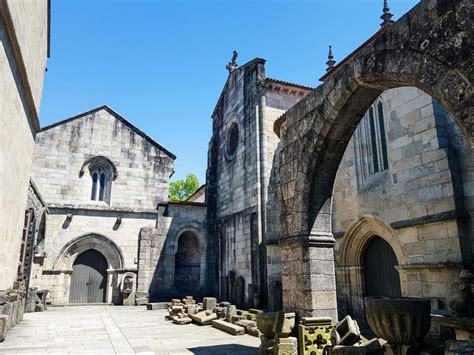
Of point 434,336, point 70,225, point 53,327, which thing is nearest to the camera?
point 434,336

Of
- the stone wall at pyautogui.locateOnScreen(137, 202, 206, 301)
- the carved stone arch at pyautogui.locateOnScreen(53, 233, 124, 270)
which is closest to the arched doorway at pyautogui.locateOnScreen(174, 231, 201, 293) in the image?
the stone wall at pyautogui.locateOnScreen(137, 202, 206, 301)

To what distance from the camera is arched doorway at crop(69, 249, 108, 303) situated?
15.4 meters

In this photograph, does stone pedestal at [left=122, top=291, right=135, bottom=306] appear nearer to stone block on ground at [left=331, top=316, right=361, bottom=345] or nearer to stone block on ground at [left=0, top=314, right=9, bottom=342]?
stone block on ground at [left=0, top=314, right=9, bottom=342]

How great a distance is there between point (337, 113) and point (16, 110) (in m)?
6.58

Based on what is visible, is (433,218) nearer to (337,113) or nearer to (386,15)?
(337,113)

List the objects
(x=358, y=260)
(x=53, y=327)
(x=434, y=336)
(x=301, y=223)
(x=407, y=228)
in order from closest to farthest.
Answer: (x=301, y=223) < (x=434, y=336) < (x=407, y=228) < (x=53, y=327) < (x=358, y=260)

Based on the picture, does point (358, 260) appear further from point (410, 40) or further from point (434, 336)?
point (410, 40)

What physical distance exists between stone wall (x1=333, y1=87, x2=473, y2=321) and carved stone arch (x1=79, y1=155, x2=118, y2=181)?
1095cm

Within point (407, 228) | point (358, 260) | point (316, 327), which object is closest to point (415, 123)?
point (407, 228)

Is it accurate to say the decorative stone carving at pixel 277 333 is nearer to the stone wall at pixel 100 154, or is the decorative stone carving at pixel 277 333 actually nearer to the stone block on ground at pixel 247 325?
the stone block on ground at pixel 247 325

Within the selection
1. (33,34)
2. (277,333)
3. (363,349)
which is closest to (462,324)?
(363,349)

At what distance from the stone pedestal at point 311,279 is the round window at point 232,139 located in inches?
406

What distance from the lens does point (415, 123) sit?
7910 mm

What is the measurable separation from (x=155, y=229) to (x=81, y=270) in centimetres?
348
